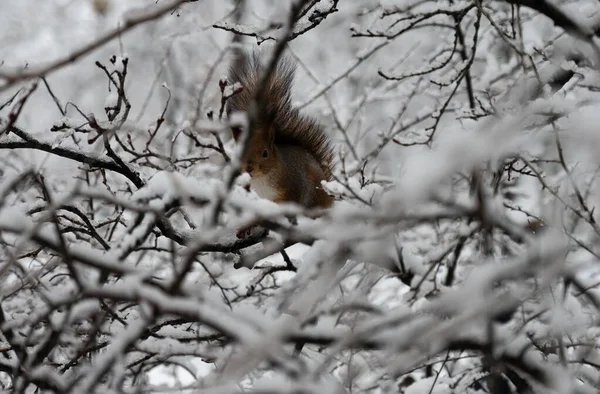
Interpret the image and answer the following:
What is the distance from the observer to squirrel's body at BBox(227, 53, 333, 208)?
2.76 meters

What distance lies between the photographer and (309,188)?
3.04m

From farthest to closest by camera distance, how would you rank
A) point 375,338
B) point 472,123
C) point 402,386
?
point 402,386 < point 472,123 < point 375,338

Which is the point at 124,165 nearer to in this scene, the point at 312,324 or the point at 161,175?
the point at 161,175

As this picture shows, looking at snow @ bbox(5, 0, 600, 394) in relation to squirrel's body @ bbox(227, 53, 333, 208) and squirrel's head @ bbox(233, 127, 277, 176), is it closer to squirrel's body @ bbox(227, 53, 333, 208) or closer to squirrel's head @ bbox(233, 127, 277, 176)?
squirrel's body @ bbox(227, 53, 333, 208)

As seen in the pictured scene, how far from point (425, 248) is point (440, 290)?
1.29 m

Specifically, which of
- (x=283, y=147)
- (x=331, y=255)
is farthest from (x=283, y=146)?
(x=331, y=255)

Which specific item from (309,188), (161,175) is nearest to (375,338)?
(161,175)

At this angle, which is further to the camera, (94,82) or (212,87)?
(94,82)

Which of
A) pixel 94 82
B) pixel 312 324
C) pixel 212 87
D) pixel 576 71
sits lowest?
pixel 312 324

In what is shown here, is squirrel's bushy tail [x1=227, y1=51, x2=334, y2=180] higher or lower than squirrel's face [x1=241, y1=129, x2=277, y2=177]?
higher

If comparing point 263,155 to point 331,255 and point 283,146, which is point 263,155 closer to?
point 283,146

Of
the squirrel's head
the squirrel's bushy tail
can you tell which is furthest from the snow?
the squirrel's head

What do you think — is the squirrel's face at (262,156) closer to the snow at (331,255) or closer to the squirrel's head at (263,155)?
the squirrel's head at (263,155)

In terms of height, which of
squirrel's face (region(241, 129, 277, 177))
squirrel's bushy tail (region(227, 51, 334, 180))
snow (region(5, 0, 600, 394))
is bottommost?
snow (region(5, 0, 600, 394))
